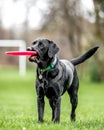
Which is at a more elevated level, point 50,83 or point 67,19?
point 50,83

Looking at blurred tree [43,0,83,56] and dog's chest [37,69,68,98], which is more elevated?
dog's chest [37,69,68,98]

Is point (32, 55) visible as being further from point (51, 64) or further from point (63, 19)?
point (63, 19)

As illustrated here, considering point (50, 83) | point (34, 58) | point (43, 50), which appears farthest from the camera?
point (50, 83)

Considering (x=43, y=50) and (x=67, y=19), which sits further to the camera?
(x=67, y=19)

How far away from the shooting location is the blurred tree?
40031mm

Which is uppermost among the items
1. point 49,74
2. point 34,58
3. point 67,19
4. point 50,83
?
point 34,58

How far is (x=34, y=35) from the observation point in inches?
2347

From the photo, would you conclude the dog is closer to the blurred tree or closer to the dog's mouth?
the dog's mouth

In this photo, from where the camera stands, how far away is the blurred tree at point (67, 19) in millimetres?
40031

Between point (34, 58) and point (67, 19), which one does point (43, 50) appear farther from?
point (67, 19)

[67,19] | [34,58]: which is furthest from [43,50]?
[67,19]

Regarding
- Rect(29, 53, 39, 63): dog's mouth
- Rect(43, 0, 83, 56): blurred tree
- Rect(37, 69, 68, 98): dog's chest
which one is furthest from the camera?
Rect(43, 0, 83, 56): blurred tree

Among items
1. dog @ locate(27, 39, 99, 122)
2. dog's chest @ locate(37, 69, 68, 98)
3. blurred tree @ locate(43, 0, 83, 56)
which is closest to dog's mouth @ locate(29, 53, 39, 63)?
dog @ locate(27, 39, 99, 122)

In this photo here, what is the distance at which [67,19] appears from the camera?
41.0 m
